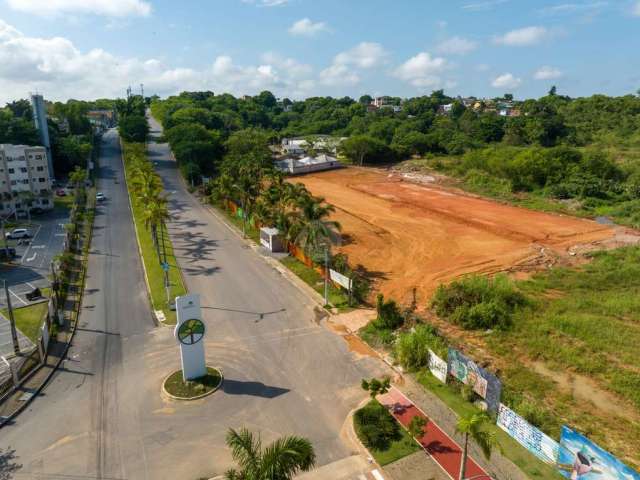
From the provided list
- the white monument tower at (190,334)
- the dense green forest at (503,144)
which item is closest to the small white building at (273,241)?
the white monument tower at (190,334)

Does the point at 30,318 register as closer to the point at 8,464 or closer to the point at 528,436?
the point at 8,464

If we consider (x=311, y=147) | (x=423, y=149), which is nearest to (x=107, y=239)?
(x=311, y=147)

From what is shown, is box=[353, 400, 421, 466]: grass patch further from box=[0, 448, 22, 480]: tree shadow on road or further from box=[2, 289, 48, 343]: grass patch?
box=[2, 289, 48, 343]: grass patch

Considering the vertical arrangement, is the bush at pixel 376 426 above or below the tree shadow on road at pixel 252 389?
above

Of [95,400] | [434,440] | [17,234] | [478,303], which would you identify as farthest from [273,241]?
[17,234]

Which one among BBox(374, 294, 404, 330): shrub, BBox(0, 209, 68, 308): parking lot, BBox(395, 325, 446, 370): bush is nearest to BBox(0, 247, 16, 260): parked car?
BBox(0, 209, 68, 308): parking lot

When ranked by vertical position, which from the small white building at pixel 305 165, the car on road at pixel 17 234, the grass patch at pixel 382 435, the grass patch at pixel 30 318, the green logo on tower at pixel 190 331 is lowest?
the grass patch at pixel 30 318

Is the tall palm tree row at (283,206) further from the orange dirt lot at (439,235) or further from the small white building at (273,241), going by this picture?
the orange dirt lot at (439,235)
